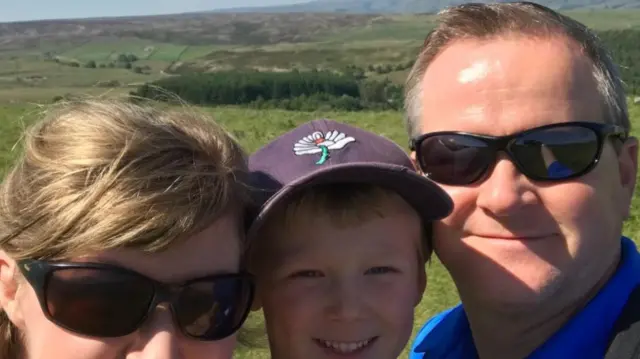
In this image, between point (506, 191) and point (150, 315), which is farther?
point (506, 191)

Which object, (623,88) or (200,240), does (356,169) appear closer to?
(200,240)

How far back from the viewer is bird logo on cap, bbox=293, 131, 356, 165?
Answer: 6.86ft

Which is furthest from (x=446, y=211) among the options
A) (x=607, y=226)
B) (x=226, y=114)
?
(x=226, y=114)

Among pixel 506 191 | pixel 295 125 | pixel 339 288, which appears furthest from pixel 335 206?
pixel 295 125

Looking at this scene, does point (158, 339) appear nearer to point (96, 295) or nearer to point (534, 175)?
point (96, 295)

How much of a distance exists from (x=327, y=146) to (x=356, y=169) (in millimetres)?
121

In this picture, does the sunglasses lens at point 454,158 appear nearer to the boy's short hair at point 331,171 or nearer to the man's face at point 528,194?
the man's face at point 528,194

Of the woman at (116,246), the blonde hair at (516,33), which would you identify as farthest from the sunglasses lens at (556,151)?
the woman at (116,246)

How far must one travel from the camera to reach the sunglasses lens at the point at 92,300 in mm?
1648

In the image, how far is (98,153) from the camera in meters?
1.73

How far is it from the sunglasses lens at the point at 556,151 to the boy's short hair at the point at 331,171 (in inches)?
10.3

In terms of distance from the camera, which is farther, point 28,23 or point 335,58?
point 28,23

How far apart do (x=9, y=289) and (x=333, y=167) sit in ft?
2.68

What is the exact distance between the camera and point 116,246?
167cm
